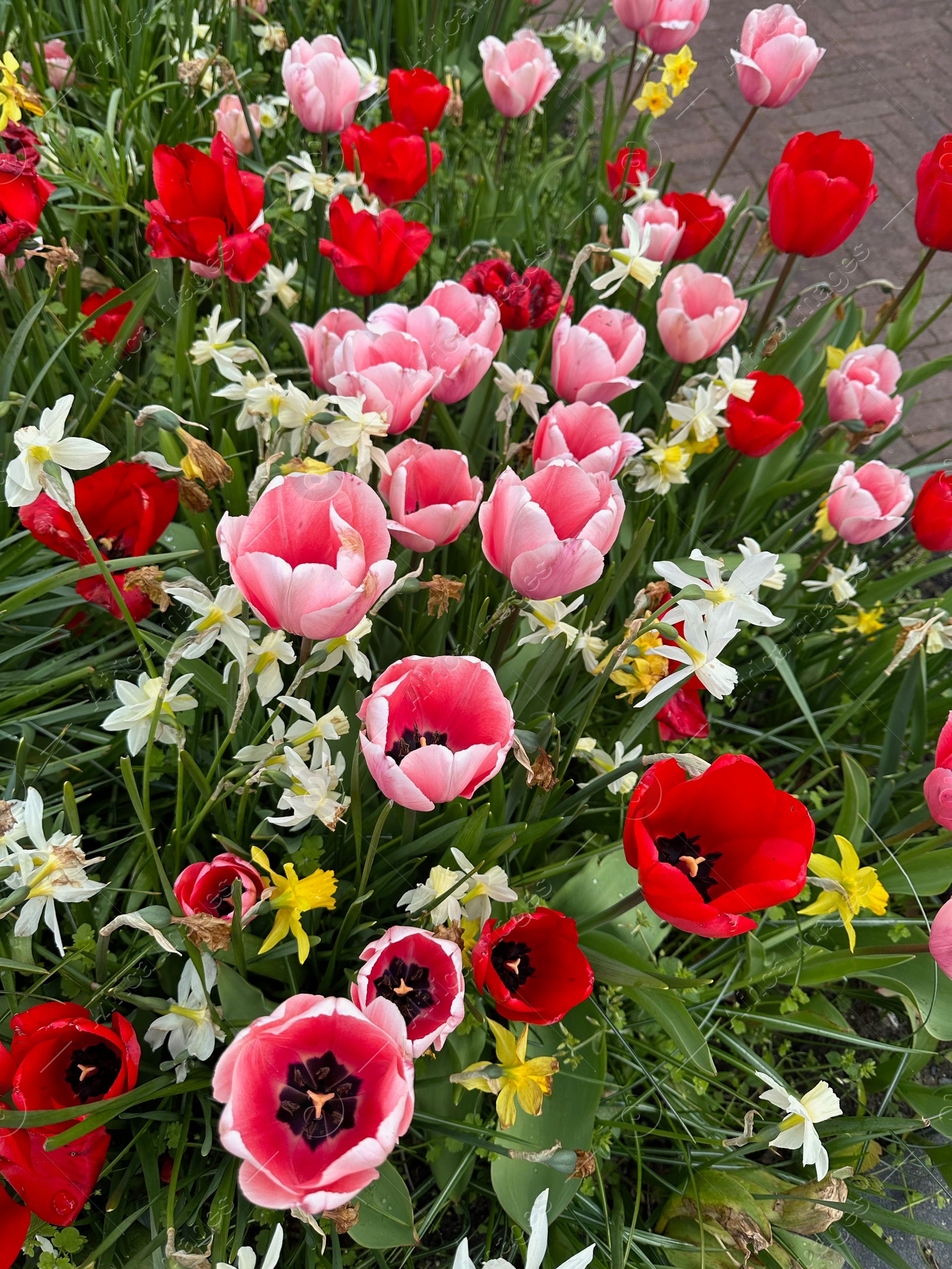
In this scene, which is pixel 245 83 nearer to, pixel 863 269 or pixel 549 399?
pixel 549 399

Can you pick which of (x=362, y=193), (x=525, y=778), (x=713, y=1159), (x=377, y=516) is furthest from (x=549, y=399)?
(x=713, y=1159)

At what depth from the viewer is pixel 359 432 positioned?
1280 mm

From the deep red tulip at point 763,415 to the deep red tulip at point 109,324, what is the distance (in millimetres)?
1188

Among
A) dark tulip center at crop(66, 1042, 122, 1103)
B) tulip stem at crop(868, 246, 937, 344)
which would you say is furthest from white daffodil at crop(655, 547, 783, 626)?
tulip stem at crop(868, 246, 937, 344)

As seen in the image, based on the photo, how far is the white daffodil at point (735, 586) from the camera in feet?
3.70

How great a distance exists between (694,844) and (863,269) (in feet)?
9.71

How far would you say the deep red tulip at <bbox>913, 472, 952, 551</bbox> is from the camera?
178cm

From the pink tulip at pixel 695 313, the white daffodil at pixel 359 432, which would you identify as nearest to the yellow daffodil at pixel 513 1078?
the white daffodil at pixel 359 432

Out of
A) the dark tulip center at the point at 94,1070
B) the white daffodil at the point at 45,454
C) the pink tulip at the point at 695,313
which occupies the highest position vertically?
the pink tulip at the point at 695,313

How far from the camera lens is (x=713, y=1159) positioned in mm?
1398

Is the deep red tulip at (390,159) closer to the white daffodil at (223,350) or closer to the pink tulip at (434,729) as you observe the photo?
the white daffodil at (223,350)

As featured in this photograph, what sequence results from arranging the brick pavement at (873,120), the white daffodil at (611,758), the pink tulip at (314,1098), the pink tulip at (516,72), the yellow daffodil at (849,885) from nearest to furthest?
the pink tulip at (314,1098) < the yellow daffodil at (849,885) < the white daffodil at (611,758) < the pink tulip at (516,72) < the brick pavement at (873,120)

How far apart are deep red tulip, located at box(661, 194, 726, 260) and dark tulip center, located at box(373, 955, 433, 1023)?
68.9 inches

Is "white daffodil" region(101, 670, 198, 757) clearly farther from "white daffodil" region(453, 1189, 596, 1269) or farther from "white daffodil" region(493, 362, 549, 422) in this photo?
"white daffodil" region(493, 362, 549, 422)
